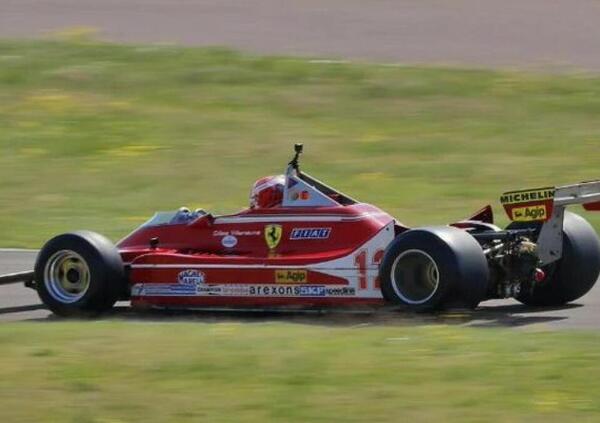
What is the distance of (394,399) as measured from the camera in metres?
7.80

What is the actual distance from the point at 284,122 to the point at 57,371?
42.0 ft

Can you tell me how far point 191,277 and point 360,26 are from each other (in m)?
13.2

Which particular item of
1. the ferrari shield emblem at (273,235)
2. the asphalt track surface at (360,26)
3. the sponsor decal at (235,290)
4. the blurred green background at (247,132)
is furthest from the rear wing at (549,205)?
the asphalt track surface at (360,26)

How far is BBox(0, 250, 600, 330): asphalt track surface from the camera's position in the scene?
10.8m

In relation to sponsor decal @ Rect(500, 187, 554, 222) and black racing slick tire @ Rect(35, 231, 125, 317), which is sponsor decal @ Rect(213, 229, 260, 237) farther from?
sponsor decal @ Rect(500, 187, 554, 222)

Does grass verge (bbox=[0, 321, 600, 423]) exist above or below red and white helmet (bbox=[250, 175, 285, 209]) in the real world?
below

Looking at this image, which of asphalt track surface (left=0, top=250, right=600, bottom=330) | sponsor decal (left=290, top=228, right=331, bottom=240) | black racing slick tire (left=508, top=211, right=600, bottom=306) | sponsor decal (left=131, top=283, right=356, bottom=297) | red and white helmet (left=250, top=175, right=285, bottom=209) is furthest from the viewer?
red and white helmet (left=250, top=175, right=285, bottom=209)

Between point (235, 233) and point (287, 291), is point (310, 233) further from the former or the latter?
point (235, 233)

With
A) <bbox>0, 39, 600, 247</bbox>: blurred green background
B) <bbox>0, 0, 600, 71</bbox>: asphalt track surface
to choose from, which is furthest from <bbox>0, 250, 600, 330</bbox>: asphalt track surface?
<bbox>0, 0, 600, 71</bbox>: asphalt track surface

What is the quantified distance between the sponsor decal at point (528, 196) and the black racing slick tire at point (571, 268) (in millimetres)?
295

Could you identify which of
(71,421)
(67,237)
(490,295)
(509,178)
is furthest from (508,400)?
(509,178)

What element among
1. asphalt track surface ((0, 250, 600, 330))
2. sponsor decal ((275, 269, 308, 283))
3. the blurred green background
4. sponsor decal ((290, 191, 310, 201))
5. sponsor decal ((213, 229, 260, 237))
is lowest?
asphalt track surface ((0, 250, 600, 330))

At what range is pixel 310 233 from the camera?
11781mm

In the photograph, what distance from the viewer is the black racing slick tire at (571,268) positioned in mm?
11617
